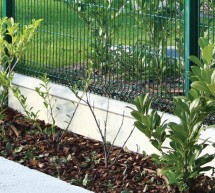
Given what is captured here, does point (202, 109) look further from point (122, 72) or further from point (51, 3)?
point (51, 3)

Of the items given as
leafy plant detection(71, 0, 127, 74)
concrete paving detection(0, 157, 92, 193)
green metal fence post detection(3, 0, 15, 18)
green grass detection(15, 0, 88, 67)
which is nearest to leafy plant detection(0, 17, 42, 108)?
green grass detection(15, 0, 88, 67)

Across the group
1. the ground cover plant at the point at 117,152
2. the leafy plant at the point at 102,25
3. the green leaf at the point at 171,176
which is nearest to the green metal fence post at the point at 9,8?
the ground cover plant at the point at 117,152

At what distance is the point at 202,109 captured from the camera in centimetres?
652

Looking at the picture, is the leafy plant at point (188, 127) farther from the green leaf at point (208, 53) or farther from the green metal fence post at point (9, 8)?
the green metal fence post at point (9, 8)

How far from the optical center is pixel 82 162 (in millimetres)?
7680

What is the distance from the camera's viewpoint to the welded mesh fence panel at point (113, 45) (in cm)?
766

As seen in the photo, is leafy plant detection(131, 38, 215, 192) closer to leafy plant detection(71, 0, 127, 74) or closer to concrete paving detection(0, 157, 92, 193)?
concrete paving detection(0, 157, 92, 193)

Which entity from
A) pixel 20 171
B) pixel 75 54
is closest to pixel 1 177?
pixel 20 171

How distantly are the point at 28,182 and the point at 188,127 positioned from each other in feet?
4.32

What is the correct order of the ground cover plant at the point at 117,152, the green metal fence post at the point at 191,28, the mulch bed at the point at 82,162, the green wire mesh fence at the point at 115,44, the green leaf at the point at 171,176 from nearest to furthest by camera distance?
1. the ground cover plant at the point at 117,152
2. the green leaf at the point at 171,176
3. the mulch bed at the point at 82,162
4. the green metal fence post at the point at 191,28
5. the green wire mesh fence at the point at 115,44

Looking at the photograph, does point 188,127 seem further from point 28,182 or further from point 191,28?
point 28,182

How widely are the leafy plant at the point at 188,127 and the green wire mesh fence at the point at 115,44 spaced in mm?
737

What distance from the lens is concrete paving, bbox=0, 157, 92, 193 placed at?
6914 mm

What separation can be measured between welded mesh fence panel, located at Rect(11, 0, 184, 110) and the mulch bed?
50 centimetres
